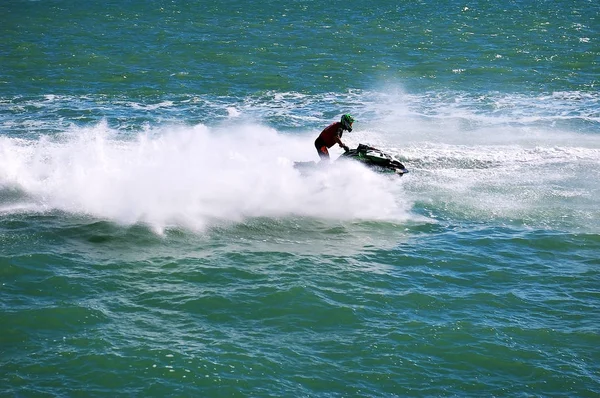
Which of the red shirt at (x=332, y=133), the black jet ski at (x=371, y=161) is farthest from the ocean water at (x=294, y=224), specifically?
the red shirt at (x=332, y=133)

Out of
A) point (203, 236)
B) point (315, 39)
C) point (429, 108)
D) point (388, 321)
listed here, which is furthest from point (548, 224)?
point (315, 39)

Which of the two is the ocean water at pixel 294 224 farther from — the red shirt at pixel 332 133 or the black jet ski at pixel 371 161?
the red shirt at pixel 332 133

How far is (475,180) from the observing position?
76.1 feet

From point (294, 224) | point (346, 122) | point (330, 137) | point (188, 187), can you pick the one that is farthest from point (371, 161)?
point (188, 187)

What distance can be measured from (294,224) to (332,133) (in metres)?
3.49

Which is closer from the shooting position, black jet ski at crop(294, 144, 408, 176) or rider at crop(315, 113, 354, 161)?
rider at crop(315, 113, 354, 161)

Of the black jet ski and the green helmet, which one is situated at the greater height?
the green helmet

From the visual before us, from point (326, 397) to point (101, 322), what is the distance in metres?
4.73

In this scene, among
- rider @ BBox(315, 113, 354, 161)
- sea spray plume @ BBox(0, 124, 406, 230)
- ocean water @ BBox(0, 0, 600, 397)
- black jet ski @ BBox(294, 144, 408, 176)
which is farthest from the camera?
black jet ski @ BBox(294, 144, 408, 176)

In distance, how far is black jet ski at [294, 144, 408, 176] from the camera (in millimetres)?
21944

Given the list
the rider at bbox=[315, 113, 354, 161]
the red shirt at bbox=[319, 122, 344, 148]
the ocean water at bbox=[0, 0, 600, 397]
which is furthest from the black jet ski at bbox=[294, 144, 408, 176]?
the red shirt at bbox=[319, 122, 344, 148]

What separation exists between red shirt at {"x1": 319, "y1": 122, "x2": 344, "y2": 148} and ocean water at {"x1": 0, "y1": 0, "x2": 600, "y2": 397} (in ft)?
2.90

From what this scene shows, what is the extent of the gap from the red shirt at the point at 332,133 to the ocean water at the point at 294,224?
884 millimetres

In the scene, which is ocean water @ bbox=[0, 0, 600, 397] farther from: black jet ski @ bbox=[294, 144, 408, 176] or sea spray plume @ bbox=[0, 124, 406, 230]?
black jet ski @ bbox=[294, 144, 408, 176]
